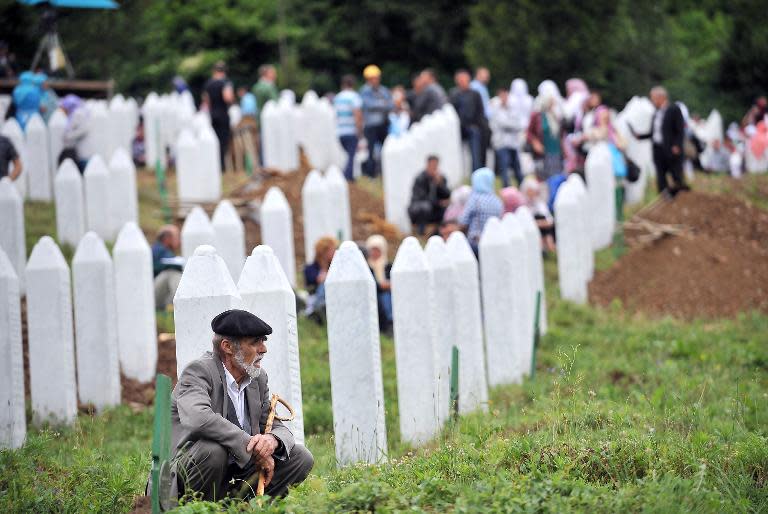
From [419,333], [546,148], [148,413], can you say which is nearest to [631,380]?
[419,333]

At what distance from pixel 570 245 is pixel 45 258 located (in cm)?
768

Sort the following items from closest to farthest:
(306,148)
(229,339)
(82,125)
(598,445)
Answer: (229,339)
(598,445)
(82,125)
(306,148)

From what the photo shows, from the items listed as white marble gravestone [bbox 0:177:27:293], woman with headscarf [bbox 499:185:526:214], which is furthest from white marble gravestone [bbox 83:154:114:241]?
woman with headscarf [bbox 499:185:526:214]

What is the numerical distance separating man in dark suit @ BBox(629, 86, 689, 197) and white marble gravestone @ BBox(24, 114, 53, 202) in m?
8.87

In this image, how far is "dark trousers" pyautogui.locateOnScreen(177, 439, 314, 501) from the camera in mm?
8070

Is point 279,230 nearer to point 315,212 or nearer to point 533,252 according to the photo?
point 315,212

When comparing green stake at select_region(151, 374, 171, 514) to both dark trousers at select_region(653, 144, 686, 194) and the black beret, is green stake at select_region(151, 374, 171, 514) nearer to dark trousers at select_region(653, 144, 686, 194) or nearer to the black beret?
the black beret

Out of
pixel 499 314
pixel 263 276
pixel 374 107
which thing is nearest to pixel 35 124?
pixel 374 107

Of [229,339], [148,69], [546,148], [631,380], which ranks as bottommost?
[631,380]

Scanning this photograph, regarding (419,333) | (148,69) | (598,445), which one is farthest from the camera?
(148,69)

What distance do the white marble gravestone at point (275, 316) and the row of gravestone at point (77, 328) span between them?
2473mm

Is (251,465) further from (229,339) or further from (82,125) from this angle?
(82,125)

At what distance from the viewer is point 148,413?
12.9 meters

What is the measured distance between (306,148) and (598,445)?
14.4 meters
